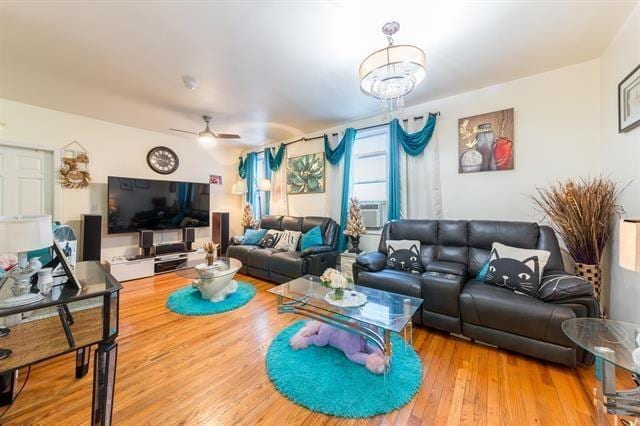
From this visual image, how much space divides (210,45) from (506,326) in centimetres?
345

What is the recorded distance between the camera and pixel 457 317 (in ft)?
6.79

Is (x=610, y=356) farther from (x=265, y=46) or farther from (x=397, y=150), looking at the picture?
(x=265, y=46)

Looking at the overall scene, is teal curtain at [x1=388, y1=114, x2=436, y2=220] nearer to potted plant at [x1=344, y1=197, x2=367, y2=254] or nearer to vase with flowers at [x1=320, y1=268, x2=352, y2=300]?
potted plant at [x1=344, y1=197, x2=367, y2=254]

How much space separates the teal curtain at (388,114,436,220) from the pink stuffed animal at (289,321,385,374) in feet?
6.31

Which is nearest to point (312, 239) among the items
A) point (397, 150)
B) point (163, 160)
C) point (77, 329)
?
point (397, 150)

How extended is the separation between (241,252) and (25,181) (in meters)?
3.19

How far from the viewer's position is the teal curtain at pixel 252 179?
214 inches

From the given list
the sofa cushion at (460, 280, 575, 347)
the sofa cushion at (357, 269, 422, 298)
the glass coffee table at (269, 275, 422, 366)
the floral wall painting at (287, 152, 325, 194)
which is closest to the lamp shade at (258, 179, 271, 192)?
the floral wall painting at (287, 152, 325, 194)

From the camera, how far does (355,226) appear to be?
11.6ft

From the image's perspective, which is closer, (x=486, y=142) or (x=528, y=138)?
(x=528, y=138)

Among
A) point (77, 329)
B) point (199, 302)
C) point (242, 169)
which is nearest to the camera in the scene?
point (77, 329)

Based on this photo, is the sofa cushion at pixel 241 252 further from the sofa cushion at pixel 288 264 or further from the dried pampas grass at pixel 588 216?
the dried pampas grass at pixel 588 216

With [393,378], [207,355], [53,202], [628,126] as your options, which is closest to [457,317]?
[393,378]

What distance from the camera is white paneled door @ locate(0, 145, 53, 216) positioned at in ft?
10.6
